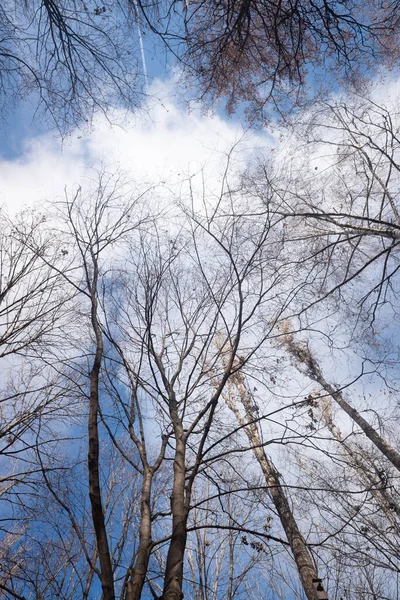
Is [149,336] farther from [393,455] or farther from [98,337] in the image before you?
[393,455]

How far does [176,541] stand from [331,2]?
499 centimetres

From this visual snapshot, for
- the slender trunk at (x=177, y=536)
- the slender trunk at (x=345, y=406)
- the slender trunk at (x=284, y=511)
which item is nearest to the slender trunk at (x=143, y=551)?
the slender trunk at (x=177, y=536)

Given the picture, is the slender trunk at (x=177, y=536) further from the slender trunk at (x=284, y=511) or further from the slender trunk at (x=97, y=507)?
the slender trunk at (x=284, y=511)

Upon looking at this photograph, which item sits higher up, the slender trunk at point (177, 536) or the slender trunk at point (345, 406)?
the slender trunk at point (345, 406)

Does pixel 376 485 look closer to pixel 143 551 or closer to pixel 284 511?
pixel 284 511

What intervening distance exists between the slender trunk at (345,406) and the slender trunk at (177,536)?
338 centimetres

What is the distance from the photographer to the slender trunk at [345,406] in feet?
30.6

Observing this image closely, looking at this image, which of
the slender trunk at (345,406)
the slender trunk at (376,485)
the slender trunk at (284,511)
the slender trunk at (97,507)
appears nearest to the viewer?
the slender trunk at (97,507)

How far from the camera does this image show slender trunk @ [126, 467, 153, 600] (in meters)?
1.72

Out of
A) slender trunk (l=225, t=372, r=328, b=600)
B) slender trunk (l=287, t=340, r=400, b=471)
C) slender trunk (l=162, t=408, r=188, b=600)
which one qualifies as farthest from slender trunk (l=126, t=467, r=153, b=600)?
slender trunk (l=287, t=340, r=400, b=471)

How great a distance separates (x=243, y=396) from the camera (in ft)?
26.7

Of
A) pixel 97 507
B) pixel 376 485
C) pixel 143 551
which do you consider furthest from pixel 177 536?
pixel 376 485

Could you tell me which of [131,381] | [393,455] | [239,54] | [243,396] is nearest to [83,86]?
[239,54]

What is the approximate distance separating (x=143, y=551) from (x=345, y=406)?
10932 millimetres
